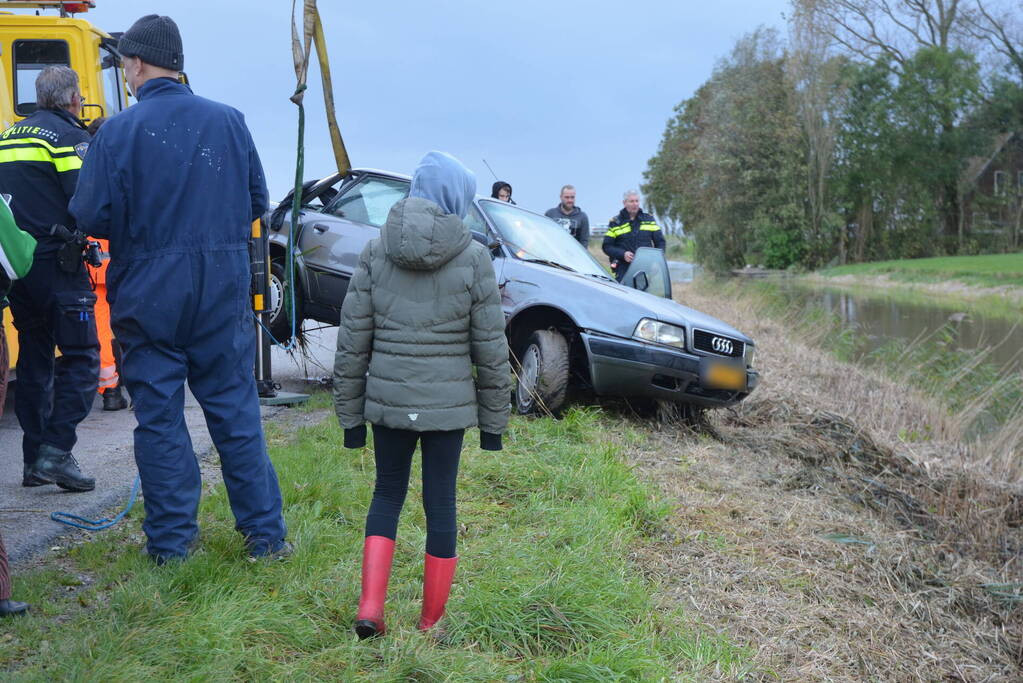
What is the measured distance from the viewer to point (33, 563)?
4305 mm

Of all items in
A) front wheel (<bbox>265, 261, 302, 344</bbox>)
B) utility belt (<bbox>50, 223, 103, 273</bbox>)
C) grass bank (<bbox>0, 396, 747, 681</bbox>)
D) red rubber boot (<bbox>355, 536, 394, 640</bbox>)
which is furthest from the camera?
front wheel (<bbox>265, 261, 302, 344</bbox>)

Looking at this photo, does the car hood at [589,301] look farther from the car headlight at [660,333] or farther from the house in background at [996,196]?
the house in background at [996,196]

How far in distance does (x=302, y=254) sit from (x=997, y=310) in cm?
2285

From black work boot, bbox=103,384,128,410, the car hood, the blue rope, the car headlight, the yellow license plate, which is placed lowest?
the blue rope

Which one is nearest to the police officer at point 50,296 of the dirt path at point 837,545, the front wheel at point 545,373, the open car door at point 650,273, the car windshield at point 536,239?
the dirt path at point 837,545

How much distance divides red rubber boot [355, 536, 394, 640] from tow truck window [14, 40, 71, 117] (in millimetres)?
6732

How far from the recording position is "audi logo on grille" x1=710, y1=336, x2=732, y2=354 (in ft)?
24.8

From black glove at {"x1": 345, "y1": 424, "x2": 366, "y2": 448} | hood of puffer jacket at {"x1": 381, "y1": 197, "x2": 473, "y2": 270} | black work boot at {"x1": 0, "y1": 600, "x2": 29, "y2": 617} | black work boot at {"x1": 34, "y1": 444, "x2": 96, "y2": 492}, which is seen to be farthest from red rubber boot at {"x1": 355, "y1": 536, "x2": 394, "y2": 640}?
black work boot at {"x1": 34, "y1": 444, "x2": 96, "y2": 492}

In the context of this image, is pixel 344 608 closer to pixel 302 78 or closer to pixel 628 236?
pixel 302 78

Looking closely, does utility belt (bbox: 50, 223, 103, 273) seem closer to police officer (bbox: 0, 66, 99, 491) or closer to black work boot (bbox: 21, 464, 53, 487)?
police officer (bbox: 0, 66, 99, 491)

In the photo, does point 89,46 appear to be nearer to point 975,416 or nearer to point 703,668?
point 703,668

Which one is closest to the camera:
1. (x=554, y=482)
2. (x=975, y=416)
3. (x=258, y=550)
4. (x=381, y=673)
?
(x=381, y=673)

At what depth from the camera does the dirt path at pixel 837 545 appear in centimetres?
464

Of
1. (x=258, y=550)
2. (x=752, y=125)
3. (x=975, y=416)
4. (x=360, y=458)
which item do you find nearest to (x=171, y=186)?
(x=258, y=550)
